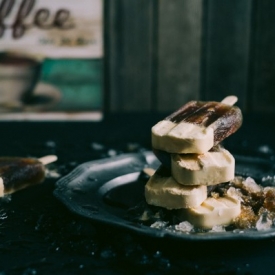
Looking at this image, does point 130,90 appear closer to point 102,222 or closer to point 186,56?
point 186,56

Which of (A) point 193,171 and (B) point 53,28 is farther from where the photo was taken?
(B) point 53,28

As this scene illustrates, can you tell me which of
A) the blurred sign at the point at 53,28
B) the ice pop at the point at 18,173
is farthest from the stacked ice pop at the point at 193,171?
the blurred sign at the point at 53,28

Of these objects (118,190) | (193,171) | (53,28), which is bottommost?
(118,190)

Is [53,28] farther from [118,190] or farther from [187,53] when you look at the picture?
[118,190]

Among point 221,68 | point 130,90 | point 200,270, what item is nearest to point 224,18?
point 221,68

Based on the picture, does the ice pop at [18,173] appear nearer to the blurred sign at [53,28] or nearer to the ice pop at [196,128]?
the ice pop at [196,128]

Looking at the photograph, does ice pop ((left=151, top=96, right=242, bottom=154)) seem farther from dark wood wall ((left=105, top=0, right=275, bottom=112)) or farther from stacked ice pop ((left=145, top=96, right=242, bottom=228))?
dark wood wall ((left=105, top=0, right=275, bottom=112))

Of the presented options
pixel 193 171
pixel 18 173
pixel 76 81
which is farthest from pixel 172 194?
pixel 76 81
